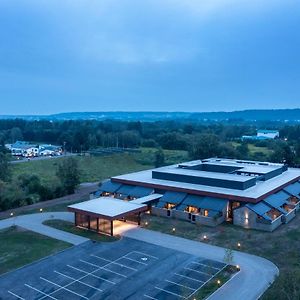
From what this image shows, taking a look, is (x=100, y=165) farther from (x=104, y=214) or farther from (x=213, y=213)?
(x=213, y=213)

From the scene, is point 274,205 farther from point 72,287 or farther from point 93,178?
point 93,178

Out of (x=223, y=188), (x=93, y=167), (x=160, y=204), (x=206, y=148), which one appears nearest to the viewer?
(x=160, y=204)

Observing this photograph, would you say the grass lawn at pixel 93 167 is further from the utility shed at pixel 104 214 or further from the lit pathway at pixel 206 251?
the utility shed at pixel 104 214

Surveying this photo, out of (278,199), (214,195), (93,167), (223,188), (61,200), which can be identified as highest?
(223,188)

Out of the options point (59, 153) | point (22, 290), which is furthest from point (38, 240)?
point (59, 153)

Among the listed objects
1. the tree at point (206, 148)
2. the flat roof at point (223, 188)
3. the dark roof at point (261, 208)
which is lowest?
the dark roof at point (261, 208)

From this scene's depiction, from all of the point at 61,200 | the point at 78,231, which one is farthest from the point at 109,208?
the point at 61,200

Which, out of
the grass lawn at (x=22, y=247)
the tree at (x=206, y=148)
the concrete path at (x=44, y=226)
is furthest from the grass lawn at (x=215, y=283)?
the tree at (x=206, y=148)
